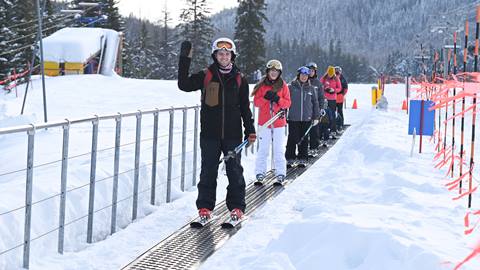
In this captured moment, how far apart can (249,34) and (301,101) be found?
3601 cm

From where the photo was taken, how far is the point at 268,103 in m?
8.38

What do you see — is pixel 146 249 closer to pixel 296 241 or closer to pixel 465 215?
pixel 296 241

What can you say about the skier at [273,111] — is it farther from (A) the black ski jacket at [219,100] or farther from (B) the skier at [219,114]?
(A) the black ski jacket at [219,100]

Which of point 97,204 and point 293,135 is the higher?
point 293,135

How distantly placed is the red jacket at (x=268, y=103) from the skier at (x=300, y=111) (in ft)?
4.51

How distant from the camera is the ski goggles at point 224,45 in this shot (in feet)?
19.5

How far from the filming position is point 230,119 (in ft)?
20.0

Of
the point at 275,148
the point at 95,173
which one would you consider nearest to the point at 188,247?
the point at 95,173

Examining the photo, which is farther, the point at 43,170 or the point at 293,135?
the point at 293,135

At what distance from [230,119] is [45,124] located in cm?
195

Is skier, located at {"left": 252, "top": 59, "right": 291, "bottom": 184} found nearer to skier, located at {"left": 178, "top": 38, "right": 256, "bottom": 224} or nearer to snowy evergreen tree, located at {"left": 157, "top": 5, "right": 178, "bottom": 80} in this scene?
skier, located at {"left": 178, "top": 38, "right": 256, "bottom": 224}

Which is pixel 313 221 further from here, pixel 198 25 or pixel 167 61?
pixel 167 61

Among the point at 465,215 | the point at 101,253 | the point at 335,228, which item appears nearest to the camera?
the point at 335,228

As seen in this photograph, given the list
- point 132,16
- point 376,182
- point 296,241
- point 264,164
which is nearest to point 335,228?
point 296,241
